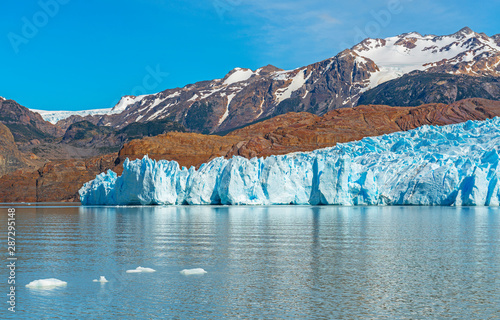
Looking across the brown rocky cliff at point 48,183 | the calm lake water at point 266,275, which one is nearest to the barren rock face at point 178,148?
the brown rocky cliff at point 48,183

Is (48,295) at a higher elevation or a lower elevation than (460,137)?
lower

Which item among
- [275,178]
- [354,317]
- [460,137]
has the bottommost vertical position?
[354,317]

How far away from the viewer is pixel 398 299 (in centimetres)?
1748

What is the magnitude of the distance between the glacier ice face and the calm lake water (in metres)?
34.1

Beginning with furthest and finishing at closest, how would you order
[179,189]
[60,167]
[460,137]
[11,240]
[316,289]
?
[60,167]
[460,137]
[179,189]
[11,240]
[316,289]

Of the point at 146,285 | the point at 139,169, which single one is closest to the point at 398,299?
the point at 146,285

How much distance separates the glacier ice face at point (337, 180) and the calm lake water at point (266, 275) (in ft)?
112

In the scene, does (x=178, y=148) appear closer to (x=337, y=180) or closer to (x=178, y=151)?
(x=178, y=151)

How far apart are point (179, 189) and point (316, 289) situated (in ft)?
201

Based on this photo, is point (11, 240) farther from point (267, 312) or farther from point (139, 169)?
point (139, 169)

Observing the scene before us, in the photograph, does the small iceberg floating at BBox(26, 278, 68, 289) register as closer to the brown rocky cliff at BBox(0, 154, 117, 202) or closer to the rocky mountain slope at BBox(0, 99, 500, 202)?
the rocky mountain slope at BBox(0, 99, 500, 202)

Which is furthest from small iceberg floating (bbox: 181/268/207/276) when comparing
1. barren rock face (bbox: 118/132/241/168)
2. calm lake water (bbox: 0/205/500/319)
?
barren rock face (bbox: 118/132/241/168)

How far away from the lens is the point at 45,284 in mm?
19312

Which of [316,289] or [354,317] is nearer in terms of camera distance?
[354,317]
